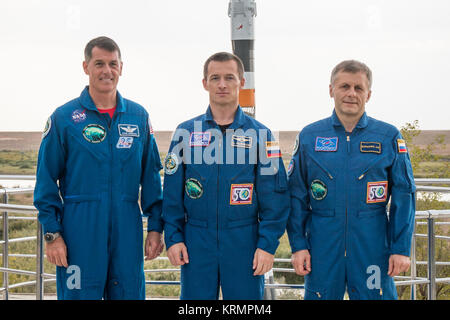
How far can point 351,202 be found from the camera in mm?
2914

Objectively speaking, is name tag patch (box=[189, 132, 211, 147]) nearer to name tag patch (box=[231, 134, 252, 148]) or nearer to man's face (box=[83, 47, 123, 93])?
name tag patch (box=[231, 134, 252, 148])

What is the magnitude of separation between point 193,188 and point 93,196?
0.59 m

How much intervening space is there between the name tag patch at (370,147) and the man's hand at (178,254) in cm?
122

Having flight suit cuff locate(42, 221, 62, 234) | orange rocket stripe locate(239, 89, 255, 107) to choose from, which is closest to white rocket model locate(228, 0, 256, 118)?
orange rocket stripe locate(239, 89, 255, 107)

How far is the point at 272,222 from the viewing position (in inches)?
113

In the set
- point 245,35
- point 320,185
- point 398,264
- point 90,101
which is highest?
point 245,35

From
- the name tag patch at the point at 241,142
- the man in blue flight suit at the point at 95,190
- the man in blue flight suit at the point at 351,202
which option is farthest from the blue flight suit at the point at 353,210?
the man in blue flight suit at the point at 95,190

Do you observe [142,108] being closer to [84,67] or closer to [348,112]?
[84,67]

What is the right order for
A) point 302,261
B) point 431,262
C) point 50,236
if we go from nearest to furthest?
point 50,236
point 302,261
point 431,262

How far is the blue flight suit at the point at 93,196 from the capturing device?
2898 mm

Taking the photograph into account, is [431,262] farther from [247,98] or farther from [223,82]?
[247,98]

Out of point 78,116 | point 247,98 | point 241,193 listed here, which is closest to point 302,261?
point 241,193

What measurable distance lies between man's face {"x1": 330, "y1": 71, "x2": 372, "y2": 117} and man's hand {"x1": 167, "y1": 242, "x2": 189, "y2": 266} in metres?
1.27

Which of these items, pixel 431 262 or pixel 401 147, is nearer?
pixel 401 147
